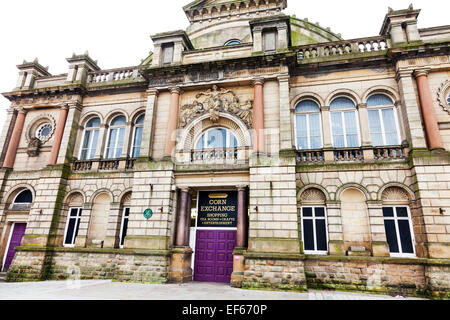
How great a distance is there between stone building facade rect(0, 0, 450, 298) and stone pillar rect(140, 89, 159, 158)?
0.11 metres

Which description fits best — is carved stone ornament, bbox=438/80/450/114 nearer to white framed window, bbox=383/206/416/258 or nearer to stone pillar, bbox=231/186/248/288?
white framed window, bbox=383/206/416/258

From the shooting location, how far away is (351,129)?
1317 centimetres

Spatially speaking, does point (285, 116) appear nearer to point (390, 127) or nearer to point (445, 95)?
point (390, 127)

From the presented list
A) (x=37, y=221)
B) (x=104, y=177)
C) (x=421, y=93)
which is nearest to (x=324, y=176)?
(x=421, y=93)

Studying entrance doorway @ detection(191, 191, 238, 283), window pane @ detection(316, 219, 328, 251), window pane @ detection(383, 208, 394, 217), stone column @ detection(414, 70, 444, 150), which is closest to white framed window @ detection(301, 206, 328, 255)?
window pane @ detection(316, 219, 328, 251)

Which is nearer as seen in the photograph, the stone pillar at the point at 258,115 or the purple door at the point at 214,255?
the stone pillar at the point at 258,115

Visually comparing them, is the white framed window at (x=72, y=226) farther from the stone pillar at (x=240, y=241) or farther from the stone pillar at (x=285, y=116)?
the stone pillar at (x=285, y=116)

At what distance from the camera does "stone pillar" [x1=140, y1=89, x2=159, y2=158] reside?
13.6 meters

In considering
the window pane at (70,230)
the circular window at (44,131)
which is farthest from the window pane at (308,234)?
the circular window at (44,131)

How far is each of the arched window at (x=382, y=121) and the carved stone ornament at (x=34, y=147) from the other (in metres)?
18.5

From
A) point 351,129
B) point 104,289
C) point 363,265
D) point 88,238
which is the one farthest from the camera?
point 88,238

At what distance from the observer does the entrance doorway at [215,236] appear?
1272cm
